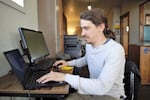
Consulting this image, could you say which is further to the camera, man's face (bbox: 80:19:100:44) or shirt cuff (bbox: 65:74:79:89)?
man's face (bbox: 80:19:100:44)

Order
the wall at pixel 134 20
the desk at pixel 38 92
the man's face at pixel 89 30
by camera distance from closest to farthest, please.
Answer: the desk at pixel 38 92, the man's face at pixel 89 30, the wall at pixel 134 20

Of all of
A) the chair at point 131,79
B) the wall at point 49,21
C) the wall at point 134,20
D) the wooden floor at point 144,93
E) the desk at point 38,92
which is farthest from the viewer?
the wall at point 134,20

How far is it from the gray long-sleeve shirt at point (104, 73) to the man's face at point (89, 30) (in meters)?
0.09

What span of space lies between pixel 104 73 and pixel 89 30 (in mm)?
332

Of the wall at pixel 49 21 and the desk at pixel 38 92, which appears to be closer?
the desk at pixel 38 92

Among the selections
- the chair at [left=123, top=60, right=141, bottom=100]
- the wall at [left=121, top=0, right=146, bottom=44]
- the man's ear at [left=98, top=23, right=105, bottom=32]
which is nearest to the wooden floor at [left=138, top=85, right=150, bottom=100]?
the chair at [left=123, top=60, right=141, bottom=100]

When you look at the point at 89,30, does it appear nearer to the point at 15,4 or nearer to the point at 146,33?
the point at 15,4

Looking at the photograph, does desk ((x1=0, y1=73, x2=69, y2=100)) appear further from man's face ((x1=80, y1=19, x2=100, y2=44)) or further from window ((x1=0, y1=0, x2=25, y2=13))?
window ((x1=0, y1=0, x2=25, y2=13))

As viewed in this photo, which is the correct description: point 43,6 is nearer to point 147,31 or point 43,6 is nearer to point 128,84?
point 128,84

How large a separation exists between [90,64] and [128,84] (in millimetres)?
568

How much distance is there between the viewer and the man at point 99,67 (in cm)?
123

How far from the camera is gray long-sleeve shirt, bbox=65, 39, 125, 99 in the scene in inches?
47.9

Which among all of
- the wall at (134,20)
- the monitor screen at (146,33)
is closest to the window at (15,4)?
the monitor screen at (146,33)

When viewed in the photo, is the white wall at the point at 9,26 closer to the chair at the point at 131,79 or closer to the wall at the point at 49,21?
the wall at the point at 49,21
